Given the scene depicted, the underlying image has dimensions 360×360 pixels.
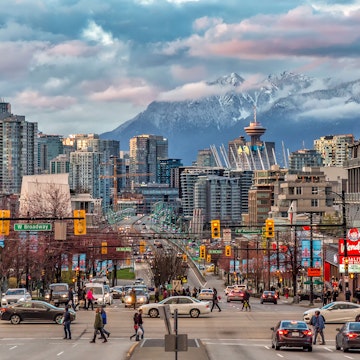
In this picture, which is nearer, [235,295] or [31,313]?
[31,313]

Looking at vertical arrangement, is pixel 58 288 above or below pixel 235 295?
above

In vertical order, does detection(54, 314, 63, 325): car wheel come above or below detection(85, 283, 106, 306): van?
below

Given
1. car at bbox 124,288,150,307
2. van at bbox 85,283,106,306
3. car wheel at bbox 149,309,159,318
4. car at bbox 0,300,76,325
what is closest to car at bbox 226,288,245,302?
car at bbox 124,288,150,307

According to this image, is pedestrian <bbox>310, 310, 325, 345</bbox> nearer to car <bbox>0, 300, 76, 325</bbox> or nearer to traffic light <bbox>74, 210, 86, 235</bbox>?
car <bbox>0, 300, 76, 325</bbox>

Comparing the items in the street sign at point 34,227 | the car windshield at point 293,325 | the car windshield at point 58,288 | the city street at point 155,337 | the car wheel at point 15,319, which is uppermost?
the street sign at point 34,227

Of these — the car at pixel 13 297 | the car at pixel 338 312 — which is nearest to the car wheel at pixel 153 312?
the car at pixel 13 297

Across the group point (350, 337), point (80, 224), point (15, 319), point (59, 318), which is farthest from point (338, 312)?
point (15, 319)

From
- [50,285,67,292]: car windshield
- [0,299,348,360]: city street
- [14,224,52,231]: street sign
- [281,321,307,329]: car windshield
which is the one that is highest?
[14,224,52,231]: street sign

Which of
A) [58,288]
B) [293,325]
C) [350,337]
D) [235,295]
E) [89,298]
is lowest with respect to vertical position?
[235,295]

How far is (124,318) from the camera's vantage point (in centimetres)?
7644

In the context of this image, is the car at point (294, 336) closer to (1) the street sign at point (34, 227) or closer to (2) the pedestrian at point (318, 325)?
(2) the pedestrian at point (318, 325)

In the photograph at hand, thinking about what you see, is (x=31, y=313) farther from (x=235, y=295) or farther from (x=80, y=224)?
(x=235, y=295)

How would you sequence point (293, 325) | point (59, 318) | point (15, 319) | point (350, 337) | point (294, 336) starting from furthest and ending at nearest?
point (59, 318) → point (15, 319) → point (293, 325) → point (294, 336) → point (350, 337)

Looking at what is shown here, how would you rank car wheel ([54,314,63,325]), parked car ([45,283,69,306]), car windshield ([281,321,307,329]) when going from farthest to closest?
parked car ([45,283,69,306])
car wheel ([54,314,63,325])
car windshield ([281,321,307,329])
